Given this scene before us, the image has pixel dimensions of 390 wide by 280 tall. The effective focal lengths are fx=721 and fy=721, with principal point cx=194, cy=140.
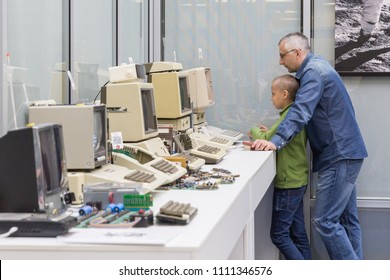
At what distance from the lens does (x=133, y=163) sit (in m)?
3.09

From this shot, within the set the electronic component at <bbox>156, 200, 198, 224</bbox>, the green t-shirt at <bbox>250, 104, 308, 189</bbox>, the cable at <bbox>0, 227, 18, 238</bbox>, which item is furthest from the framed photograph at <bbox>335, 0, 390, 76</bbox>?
the cable at <bbox>0, 227, 18, 238</bbox>

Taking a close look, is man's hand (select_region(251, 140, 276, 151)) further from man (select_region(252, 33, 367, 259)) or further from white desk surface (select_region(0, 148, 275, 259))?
white desk surface (select_region(0, 148, 275, 259))

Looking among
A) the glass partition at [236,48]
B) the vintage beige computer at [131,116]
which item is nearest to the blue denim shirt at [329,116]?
the glass partition at [236,48]

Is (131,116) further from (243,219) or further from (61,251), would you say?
(61,251)

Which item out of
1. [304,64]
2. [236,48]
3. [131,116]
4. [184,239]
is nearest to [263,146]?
[304,64]

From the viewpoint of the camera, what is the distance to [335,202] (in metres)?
4.43

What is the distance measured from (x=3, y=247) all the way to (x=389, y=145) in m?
3.64

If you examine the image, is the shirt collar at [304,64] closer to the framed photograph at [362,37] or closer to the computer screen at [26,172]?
the framed photograph at [362,37]

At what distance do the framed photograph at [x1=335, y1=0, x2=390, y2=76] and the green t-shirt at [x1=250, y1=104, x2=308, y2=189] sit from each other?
0.79m

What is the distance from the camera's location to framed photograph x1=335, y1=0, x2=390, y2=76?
505 centimetres

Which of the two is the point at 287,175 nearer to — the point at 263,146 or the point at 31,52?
the point at 263,146

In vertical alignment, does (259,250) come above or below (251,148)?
below

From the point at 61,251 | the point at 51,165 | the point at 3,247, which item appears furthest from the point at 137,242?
the point at 51,165

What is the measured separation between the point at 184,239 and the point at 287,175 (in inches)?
102
